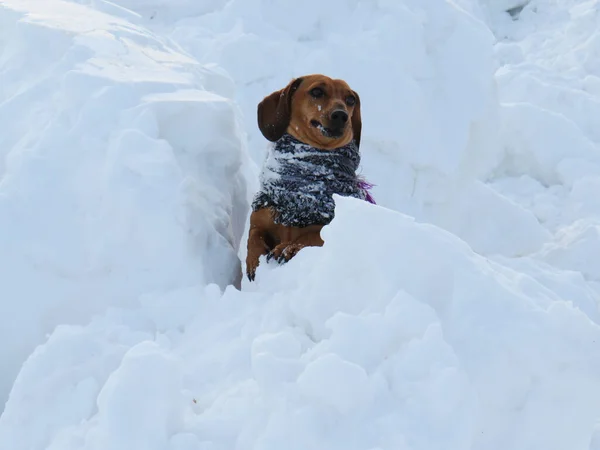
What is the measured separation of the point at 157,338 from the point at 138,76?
103cm

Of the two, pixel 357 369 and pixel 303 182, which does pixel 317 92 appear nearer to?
pixel 303 182

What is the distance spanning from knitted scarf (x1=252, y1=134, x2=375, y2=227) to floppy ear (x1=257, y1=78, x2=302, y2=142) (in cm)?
4

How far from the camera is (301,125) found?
7.12 ft

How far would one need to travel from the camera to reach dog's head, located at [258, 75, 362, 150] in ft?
6.94

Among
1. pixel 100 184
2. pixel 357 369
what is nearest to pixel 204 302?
pixel 100 184

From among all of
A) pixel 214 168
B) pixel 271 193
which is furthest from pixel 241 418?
pixel 214 168

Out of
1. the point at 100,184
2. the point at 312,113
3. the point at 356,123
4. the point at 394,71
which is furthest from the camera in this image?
the point at 394,71

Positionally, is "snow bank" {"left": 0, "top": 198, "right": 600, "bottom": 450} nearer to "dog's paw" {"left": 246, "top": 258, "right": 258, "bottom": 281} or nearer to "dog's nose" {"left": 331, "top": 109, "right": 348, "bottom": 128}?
"dog's paw" {"left": 246, "top": 258, "right": 258, "bottom": 281}

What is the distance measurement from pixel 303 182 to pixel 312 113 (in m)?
0.23

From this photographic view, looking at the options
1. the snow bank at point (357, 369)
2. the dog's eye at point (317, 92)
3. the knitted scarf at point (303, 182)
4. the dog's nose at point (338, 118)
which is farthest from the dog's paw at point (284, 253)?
the dog's eye at point (317, 92)

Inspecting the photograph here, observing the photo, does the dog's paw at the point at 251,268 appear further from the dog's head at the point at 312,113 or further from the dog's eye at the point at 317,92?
the dog's eye at the point at 317,92

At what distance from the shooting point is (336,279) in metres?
1.47

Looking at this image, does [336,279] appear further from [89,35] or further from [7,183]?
[89,35]

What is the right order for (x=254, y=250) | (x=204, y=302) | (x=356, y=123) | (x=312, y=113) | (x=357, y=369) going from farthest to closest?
(x=356, y=123), (x=312, y=113), (x=254, y=250), (x=204, y=302), (x=357, y=369)
